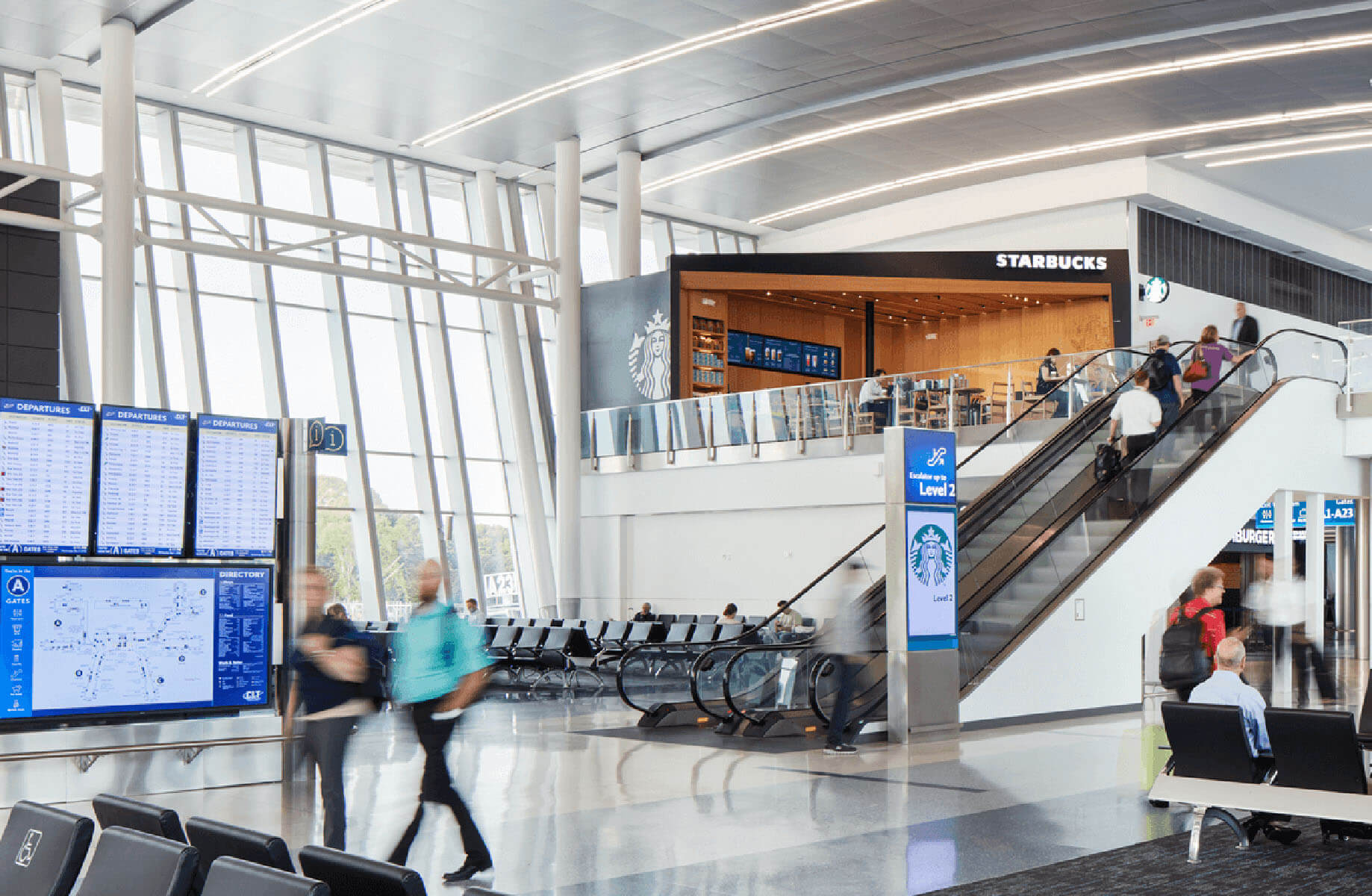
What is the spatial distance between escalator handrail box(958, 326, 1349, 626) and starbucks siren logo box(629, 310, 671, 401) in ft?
30.7

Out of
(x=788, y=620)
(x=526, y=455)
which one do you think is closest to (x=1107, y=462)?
(x=788, y=620)

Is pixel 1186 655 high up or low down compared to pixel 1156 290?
down

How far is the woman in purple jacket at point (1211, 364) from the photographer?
14477 mm

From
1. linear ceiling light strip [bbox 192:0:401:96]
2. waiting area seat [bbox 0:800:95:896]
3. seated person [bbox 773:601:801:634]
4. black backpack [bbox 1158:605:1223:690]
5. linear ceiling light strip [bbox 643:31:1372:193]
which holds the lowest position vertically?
seated person [bbox 773:601:801:634]

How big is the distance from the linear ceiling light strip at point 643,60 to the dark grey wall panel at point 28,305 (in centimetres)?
718

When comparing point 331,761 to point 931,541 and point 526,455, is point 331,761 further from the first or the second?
point 526,455

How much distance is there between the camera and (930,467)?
11.3m

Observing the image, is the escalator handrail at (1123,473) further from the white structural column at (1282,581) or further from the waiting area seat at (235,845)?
the waiting area seat at (235,845)

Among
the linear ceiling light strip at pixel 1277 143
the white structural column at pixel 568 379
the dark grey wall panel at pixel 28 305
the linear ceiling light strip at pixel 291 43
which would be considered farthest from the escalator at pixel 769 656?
the linear ceiling light strip at pixel 1277 143

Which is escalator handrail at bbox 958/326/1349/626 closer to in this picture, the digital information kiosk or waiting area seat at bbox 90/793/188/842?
the digital information kiosk

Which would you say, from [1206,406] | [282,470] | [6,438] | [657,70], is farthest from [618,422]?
[6,438]

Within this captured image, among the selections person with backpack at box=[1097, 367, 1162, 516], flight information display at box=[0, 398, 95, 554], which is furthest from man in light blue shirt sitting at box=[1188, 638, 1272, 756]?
person with backpack at box=[1097, 367, 1162, 516]

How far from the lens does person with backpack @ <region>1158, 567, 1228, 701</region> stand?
334 inches

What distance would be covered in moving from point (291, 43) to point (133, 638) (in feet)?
42.1
